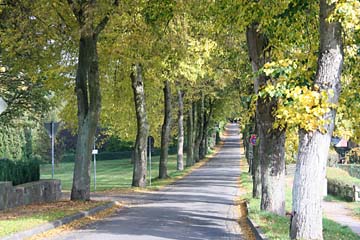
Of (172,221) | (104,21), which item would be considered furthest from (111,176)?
(172,221)

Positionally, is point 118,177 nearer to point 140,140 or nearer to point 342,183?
point 140,140

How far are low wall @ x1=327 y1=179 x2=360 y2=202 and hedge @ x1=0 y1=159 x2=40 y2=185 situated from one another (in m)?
18.5

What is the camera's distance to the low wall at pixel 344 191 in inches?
1260

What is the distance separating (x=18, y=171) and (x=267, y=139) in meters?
8.60

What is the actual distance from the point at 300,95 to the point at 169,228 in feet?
19.8

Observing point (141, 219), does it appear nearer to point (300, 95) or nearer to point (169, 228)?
point (169, 228)

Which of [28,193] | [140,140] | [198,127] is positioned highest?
[198,127]

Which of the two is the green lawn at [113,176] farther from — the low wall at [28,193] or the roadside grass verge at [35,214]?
the roadside grass verge at [35,214]

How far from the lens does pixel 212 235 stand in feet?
43.7

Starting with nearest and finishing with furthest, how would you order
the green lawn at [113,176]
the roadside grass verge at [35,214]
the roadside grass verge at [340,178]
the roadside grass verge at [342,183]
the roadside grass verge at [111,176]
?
1. the roadside grass verge at [35,214]
2. the roadside grass verge at [342,183]
3. the roadside grass verge at [340,178]
4. the green lawn at [113,176]
5. the roadside grass verge at [111,176]

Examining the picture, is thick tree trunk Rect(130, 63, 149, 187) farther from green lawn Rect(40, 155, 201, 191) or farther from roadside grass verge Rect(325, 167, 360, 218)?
roadside grass verge Rect(325, 167, 360, 218)

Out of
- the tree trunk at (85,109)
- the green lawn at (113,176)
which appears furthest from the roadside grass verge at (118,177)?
the tree trunk at (85,109)

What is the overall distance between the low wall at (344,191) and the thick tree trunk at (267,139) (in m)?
17.3

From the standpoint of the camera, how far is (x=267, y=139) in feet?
51.9
